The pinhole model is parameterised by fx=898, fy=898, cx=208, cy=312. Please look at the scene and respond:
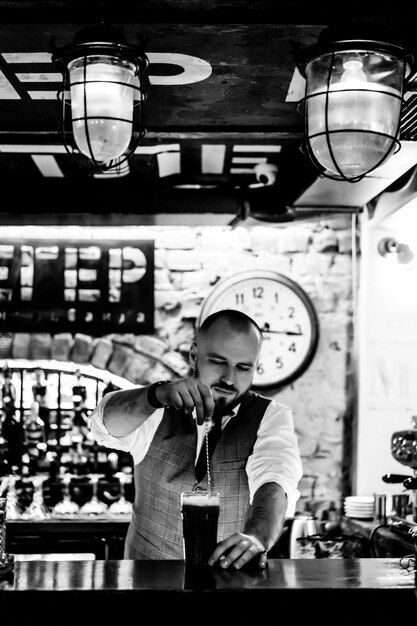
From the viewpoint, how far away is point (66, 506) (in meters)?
5.70

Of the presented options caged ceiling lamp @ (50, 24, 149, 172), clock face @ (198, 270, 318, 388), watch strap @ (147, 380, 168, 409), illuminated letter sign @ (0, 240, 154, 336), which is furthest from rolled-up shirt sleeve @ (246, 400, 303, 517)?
illuminated letter sign @ (0, 240, 154, 336)

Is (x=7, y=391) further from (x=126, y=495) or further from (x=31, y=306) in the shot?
(x=126, y=495)

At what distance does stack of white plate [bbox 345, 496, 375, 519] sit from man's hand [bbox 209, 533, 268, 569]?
2808 millimetres

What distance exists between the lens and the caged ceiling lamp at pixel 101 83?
106 inches

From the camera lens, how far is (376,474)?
580 centimetres

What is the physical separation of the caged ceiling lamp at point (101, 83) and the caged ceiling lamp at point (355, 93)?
1.76 feet

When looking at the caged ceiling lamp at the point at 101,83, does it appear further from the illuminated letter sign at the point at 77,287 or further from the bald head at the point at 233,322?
the illuminated letter sign at the point at 77,287

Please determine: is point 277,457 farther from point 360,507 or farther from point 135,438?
point 360,507

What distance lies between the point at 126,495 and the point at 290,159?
7.82 feet

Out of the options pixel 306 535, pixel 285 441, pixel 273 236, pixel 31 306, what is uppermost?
pixel 273 236

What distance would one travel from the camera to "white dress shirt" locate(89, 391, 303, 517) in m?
3.20

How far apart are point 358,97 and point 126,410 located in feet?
4.05

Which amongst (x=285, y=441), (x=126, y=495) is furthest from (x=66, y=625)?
(x=126, y=495)

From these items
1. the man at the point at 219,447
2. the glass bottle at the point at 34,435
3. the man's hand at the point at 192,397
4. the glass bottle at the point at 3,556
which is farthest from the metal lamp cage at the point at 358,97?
the glass bottle at the point at 34,435
